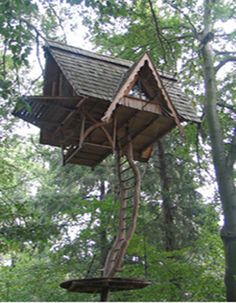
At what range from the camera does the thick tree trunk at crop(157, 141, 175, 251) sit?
7869 mm

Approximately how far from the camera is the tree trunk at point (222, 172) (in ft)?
16.3

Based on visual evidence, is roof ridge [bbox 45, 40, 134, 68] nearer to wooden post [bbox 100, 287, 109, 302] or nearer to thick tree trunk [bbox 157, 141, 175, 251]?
wooden post [bbox 100, 287, 109, 302]

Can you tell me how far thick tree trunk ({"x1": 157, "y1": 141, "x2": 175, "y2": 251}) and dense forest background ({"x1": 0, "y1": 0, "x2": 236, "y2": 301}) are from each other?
0.02m

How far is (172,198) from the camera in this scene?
852 cm

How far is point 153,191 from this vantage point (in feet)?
29.1

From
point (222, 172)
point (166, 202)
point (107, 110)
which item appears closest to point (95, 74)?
point (107, 110)

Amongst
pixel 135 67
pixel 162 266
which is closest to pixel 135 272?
pixel 162 266

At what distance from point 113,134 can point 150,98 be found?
0.54 metres

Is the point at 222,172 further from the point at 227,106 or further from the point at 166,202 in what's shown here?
the point at 166,202

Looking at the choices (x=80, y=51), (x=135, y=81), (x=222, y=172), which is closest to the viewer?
(x=135, y=81)

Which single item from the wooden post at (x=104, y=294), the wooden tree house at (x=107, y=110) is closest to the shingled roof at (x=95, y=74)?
the wooden tree house at (x=107, y=110)

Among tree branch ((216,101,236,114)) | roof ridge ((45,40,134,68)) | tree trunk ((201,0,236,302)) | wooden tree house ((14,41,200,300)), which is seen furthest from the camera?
tree branch ((216,101,236,114))

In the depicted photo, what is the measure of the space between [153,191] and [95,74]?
5.41m

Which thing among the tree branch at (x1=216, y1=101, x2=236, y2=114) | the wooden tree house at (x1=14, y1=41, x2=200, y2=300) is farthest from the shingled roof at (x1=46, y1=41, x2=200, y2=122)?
the tree branch at (x1=216, y1=101, x2=236, y2=114)
